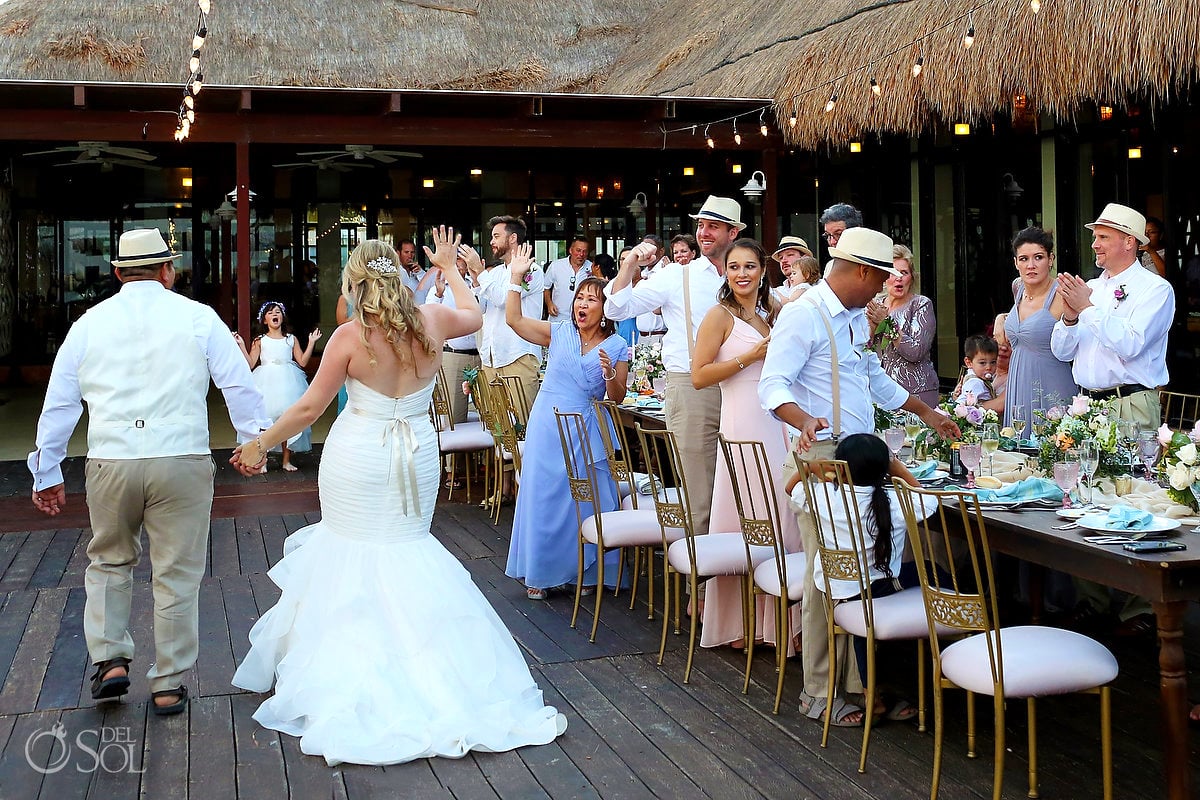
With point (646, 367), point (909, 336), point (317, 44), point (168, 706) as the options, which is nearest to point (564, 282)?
point (646, 367)

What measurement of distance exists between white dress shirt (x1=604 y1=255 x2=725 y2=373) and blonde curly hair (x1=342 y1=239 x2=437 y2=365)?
6.17 feet

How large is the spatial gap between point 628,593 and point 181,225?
15.4 meters

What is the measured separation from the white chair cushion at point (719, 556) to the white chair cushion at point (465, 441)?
3.64 m

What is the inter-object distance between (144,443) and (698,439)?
2.48 metres

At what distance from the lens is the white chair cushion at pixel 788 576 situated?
4.37 m

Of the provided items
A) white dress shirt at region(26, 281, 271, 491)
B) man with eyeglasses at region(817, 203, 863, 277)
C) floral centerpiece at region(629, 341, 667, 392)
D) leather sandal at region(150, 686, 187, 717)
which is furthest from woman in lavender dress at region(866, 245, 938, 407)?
leather sandal at region(150, 686, 187, 717)

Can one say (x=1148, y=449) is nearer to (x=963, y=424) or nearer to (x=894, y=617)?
(x=963, y=424)

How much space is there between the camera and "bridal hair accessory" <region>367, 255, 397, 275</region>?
420 centimetres

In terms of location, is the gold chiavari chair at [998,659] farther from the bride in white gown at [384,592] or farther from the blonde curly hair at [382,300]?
the blonde curly hair at [382,300]

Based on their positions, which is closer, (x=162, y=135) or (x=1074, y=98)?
(x=1074, y=98)

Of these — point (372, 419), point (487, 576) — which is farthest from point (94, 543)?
point (487, 576)

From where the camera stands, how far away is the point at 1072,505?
153 inches

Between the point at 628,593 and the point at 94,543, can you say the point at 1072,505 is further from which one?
the point at 94,543

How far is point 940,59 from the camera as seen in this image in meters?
9.16
